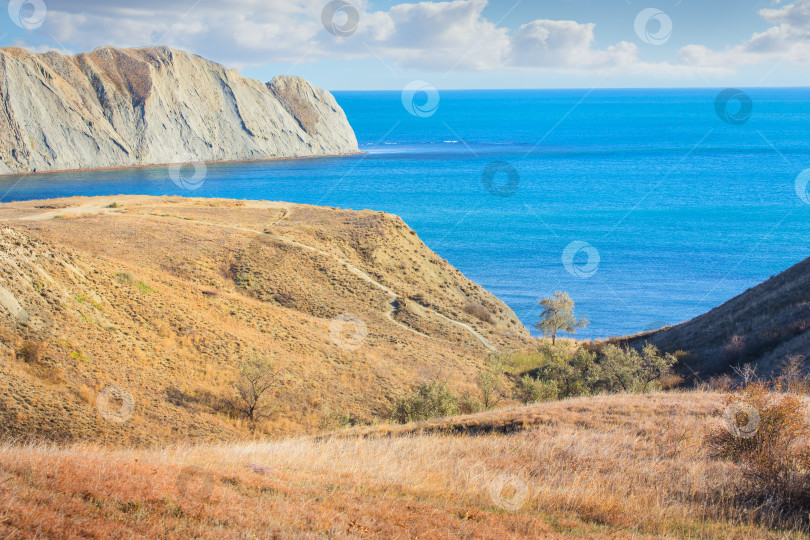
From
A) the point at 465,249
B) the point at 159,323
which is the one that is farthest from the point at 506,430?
the point at 465,249

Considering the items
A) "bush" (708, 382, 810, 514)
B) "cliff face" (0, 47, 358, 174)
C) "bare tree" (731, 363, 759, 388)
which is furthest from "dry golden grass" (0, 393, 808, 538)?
"cliff face" (0, 47, 358, 174)

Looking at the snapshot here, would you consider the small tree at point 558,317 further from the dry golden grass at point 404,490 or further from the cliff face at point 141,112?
the cliff face at point 141,112

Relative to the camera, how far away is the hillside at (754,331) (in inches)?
1115

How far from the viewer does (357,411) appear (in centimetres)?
2659

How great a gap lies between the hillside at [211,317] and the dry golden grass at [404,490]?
10037 millimetres

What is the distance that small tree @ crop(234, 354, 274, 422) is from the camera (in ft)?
79.3

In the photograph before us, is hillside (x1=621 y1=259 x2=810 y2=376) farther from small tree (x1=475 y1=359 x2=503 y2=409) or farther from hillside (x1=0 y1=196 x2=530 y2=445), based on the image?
hillside (x1=0 y1=196 x2=530 y2=445)

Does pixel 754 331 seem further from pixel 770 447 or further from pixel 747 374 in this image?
pixel 770 447

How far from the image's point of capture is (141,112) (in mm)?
148625

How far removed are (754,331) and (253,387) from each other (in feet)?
87.4

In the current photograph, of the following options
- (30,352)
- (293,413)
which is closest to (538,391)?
(293,413)

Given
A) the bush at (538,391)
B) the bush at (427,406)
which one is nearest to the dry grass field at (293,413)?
the bush at (538,391)

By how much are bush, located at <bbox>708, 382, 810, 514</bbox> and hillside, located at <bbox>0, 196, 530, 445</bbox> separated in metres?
16.4

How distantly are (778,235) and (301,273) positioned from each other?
96844mm
